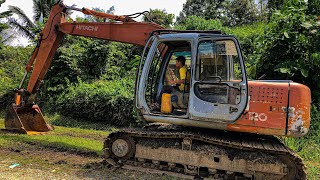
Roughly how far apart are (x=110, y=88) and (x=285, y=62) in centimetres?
685

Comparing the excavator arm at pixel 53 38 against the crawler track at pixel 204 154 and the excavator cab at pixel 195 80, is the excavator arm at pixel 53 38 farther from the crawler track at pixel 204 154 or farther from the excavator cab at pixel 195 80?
the crawler track at pixel 204 154

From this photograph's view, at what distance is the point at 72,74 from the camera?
15.4 meters

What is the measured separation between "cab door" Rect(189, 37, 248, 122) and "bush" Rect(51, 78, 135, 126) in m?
6.37

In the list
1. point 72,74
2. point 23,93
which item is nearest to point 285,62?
point 23,93

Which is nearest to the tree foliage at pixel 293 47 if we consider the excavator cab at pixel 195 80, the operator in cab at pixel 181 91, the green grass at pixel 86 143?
the green grass at pixel 86 143

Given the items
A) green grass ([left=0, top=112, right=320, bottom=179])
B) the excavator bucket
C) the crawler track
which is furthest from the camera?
the excavator bucket

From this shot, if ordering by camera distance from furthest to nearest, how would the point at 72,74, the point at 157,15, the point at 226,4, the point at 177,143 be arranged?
the point at 226,4 → the point at 157,15 → the point at 72,74 → the point at 177,143

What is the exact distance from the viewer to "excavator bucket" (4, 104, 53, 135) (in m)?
8.88

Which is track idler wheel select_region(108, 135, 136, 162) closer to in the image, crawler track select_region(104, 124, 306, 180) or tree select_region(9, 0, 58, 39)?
crawler track select_region(104, 124, 306, 180)

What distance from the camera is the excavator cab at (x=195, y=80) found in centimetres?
548

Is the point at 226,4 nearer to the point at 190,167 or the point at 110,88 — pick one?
the point at 110,88

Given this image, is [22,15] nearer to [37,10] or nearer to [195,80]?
[37,10]

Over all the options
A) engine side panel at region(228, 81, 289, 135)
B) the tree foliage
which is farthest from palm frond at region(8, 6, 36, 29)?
engine side panel at region(228, 81, 289, 135)

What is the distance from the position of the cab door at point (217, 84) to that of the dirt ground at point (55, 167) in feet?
4.82
